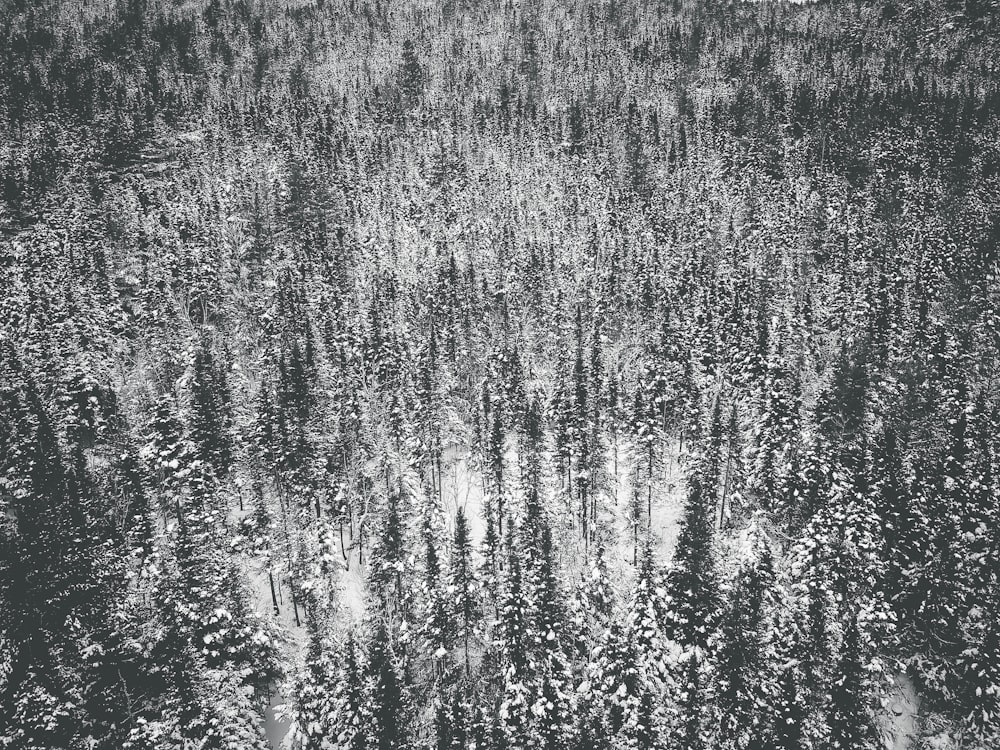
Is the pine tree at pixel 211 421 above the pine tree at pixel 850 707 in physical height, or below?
above

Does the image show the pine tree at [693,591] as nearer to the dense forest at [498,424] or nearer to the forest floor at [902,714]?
the dense forest at [498,424]

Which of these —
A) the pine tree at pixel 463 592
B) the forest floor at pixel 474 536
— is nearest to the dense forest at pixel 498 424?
the forest floor at pixel 474 536

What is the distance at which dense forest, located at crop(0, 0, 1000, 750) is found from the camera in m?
34.6

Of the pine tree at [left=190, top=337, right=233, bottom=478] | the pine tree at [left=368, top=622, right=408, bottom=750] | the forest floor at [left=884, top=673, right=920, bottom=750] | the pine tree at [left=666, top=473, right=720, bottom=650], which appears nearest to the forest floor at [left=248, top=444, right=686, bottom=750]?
the pine tree at [left=666, top=473, right=720, bottom=650]

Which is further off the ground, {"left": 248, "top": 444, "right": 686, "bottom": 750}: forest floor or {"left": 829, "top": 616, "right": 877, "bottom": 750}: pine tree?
{"left": 829, "top": 616, "right": 877, "bottom": 750}: pine tree

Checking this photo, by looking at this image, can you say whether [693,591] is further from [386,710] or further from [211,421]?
[211,421]

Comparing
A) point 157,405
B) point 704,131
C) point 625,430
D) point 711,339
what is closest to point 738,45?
point 704,131

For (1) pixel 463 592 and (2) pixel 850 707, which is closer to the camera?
(2) pixel 850 707

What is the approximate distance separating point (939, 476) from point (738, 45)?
192700mm

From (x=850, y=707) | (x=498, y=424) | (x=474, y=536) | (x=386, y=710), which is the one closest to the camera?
(x=850, y=707)

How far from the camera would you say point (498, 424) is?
55.9 m

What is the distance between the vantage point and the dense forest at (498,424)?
34594 mm


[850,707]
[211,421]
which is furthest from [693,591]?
[211,421]

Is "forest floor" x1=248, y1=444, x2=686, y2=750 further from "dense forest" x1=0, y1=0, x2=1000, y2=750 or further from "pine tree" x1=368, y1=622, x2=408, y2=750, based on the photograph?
"pine tree" x1=368, y1=622, x2=408, y2=750
